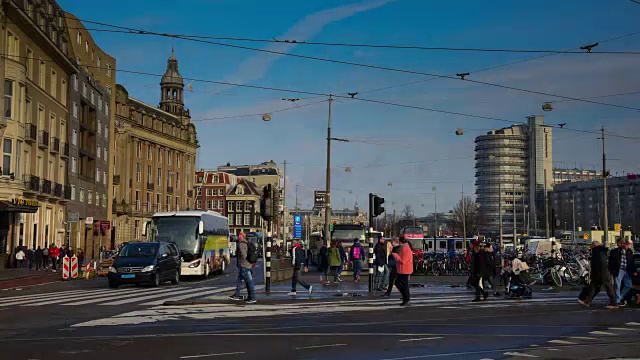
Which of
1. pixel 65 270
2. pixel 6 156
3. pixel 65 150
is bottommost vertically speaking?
pixel 65 270

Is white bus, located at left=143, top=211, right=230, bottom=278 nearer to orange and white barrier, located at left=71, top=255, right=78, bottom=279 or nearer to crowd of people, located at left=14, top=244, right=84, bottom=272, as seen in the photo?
orange and white barrier, located at left=71, top=255, right=78, bottom=279

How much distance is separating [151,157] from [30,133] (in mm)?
57830

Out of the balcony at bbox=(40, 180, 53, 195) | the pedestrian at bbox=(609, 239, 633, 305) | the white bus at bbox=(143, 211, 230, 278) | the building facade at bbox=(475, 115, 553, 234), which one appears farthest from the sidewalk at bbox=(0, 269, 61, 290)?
the building facade at bbox=(475, 115, 553, 234)

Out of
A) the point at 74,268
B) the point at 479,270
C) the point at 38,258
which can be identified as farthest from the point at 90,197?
the point at 479,270

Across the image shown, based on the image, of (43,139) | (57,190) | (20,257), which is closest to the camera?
(20,257)

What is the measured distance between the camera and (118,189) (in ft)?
318

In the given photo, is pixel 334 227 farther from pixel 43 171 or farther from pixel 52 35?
pixel 52 35

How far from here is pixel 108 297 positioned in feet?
77.0

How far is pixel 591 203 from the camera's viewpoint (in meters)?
166

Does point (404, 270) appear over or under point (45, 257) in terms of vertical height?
over

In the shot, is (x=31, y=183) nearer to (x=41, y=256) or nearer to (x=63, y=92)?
(x=41, y=256)

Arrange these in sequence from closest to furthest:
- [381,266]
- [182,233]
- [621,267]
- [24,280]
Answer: [621,267] → [381,266] → [182,233] → [24,280]

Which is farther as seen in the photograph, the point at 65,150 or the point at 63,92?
the point at 65,150

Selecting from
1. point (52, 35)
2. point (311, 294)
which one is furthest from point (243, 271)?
→ point (52, 35)
